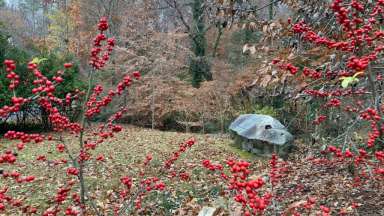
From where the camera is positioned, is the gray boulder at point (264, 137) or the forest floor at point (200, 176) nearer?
the forest floor at point (200, 176)

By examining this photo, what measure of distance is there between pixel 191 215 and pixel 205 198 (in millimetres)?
952

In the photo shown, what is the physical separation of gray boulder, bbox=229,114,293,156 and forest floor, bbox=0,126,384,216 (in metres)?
0.23

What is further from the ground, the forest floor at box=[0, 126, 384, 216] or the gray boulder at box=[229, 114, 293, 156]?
the gray boulder at box=[229, 114, 293, 156]

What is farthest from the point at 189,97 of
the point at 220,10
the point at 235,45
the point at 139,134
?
the point at 220,10

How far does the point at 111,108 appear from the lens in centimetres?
1462

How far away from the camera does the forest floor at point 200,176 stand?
4.81 m

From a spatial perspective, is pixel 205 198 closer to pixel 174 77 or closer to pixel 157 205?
pixel 157 205

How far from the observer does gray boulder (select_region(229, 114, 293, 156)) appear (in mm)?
8500

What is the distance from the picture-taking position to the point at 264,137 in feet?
28.1

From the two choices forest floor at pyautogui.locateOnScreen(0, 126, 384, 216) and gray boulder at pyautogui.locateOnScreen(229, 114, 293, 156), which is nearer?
forest floor at pyautogui.locateOnScreen(0, 126, 384, 216)

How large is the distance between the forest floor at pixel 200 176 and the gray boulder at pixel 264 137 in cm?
23

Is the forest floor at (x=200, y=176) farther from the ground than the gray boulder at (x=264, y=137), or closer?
closer

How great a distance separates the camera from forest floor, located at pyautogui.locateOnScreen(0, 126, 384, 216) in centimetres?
481

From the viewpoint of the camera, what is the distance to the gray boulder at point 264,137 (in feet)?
27.9
